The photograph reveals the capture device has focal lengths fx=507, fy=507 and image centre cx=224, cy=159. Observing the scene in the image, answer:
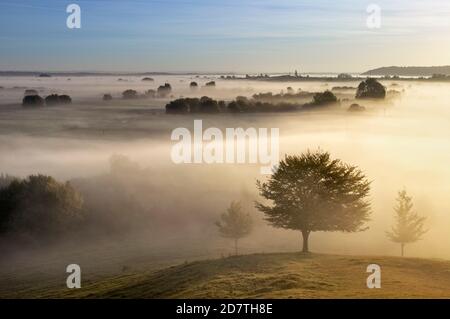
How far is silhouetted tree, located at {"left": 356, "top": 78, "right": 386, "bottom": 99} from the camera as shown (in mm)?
88531

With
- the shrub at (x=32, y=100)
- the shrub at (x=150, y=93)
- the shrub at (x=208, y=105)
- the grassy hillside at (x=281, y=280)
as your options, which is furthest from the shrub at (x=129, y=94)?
the grassy hillside at (x=281, y=280)

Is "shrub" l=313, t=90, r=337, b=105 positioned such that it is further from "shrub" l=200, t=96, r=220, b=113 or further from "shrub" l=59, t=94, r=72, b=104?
"shrub" l=59, t=94, r=72, b=104

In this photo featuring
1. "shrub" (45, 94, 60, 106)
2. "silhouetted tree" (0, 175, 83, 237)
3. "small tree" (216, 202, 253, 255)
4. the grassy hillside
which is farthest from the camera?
"shrub" (45, 94, 60, 106)

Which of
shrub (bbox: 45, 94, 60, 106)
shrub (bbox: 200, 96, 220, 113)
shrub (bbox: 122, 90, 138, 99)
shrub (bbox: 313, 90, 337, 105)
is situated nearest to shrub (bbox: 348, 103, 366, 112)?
shrub (bbox: 313, 90, 337, 105)

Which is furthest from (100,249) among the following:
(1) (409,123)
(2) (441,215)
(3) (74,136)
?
(1) (409,123)

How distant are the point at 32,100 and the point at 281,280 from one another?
78.9 metres

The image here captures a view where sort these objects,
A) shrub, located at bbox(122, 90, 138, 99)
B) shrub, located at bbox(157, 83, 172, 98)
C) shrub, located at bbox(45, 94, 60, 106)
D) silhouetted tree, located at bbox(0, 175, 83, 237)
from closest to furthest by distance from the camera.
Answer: silhouetted tree, located at bbox(0, 175, 83, 237) < shrub, located at bbox(157, 83, 172, 98) < shrub, located at bbox(45, 94, 60, 106) < shrub, located at bbox(122, 90, 138, 99)

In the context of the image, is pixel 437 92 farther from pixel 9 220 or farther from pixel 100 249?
pixel 9 220

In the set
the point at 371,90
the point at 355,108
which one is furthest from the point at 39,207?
the point at 355,108

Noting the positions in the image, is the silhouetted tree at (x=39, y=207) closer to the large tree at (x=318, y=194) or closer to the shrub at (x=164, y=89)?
the shrub at (x=164, y=89)

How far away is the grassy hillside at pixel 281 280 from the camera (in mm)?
30078

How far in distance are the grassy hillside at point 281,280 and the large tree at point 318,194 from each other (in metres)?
4.25

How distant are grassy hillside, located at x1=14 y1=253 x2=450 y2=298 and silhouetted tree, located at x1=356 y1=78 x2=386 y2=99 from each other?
49.5 metres
